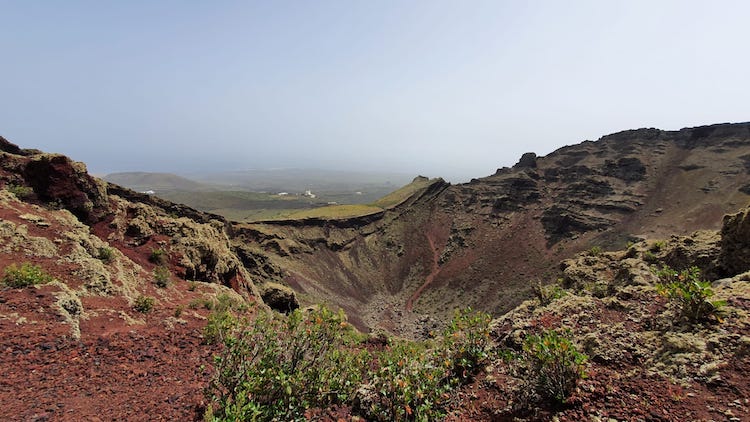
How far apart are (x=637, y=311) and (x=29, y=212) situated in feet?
66.4

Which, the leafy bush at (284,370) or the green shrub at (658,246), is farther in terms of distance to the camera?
the green shrub at (658,246)

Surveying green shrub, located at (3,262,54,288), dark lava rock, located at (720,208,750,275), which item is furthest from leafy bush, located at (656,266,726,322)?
green shrub, located at (3,262,54,288)

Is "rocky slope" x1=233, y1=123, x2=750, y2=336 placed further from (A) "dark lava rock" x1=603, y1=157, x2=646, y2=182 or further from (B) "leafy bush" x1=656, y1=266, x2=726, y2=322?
(B) "leafy bush" x1=656, y1=266, x2=726, y2=322

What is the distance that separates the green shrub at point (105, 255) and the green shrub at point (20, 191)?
13.8 ft

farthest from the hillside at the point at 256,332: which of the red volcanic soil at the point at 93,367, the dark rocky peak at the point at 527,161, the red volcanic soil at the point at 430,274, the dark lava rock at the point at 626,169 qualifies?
the dark rocky peak at the point at 527,161

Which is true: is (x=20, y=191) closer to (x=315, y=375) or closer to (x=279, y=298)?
(x=315, y=375)

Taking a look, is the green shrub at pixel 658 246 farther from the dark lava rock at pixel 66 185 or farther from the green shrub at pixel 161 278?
the dark lava rock at pixel 66 185

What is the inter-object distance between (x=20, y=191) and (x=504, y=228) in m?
60.3

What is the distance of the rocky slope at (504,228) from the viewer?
151 feet

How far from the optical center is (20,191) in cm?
1277

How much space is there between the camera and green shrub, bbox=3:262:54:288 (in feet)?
27.3

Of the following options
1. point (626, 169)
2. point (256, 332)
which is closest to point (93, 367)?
point (256, 332)

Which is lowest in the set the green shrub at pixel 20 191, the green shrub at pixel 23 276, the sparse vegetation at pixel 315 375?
the sparse vegetation at pixel 315 375

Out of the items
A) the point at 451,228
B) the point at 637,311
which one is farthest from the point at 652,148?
the point at 637,311
